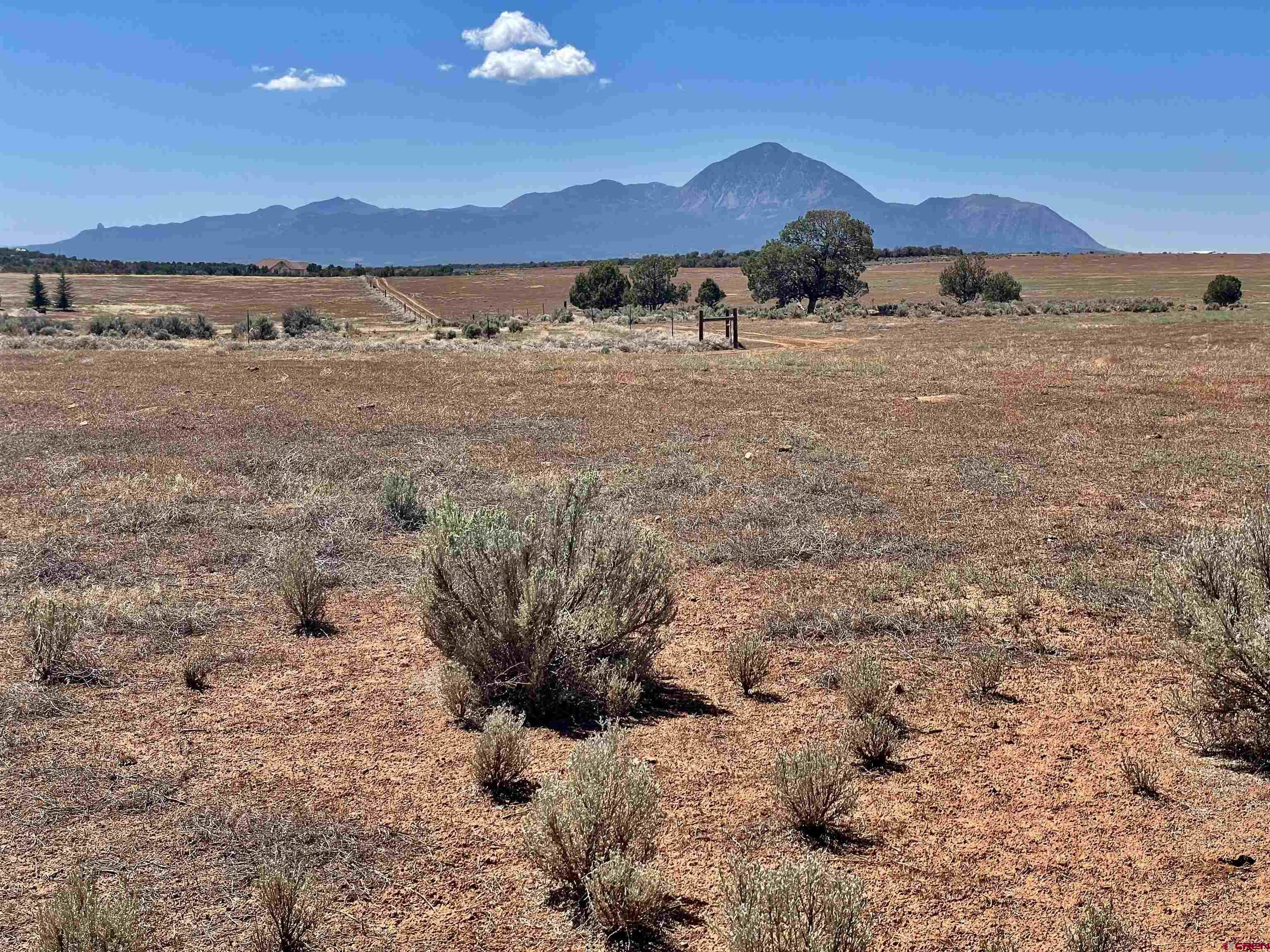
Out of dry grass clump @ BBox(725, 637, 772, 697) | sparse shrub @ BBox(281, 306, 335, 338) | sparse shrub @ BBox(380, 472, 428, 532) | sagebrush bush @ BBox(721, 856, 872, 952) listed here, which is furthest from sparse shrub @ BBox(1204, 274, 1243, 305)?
sagebrush bush @ BBox(721, 856, 872, 952)

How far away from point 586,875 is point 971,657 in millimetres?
3637

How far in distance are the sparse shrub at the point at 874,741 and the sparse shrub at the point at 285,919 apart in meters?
2.94

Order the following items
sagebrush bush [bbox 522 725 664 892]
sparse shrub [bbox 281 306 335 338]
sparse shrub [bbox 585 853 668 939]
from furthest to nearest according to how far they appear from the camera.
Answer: sparse shrub [bbox 281 306 335 338] → sagebrush bush [bbox 522 725 664 892] → sparse shrub [bbox 585 853 668 939]

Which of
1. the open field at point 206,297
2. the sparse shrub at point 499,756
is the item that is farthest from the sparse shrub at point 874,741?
the open field at point 206,297

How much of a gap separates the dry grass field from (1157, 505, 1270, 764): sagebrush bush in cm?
19

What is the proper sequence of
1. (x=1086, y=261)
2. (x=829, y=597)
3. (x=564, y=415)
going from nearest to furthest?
(x=829, y=597) → (x=564, y=415) → (x=1086, y=261)

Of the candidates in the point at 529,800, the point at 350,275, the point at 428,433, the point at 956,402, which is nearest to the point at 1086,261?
the point at 350,275

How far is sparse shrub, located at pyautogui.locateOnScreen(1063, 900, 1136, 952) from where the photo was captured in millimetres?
3309

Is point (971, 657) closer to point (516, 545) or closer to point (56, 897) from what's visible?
point (516, 545)

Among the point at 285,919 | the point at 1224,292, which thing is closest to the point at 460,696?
the point at 285,919

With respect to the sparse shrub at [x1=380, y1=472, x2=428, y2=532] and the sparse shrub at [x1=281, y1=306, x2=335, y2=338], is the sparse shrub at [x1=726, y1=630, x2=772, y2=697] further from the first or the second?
the sparse shrub at [x1=281, y1=306, x2=335, y2=338]

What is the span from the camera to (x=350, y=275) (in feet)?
447

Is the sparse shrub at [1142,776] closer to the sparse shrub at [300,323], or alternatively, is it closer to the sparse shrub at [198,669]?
the sparse shrub at [198,669]

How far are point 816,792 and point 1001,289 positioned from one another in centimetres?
7268
